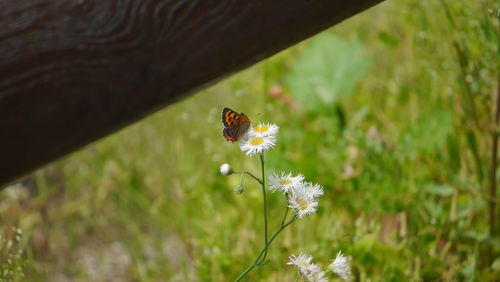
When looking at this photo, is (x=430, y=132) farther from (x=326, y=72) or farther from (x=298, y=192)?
(x=298, y=192)

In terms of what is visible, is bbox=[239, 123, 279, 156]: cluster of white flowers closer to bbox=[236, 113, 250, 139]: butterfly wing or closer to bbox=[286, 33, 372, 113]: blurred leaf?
bbox=[236, 113, 250, 139]: butterfly wing

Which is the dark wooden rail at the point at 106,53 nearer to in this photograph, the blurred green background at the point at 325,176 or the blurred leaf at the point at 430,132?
the blurred green background at the point at 325,176

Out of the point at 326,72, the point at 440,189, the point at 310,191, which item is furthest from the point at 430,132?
the point at 310,191

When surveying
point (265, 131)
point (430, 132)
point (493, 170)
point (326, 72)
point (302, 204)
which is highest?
point (326, 72)

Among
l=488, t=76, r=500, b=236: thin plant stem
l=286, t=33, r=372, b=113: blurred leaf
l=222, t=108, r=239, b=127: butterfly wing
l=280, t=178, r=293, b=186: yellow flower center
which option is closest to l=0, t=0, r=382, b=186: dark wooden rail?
l=222, t=108, r=239, b=127: butterfly wing

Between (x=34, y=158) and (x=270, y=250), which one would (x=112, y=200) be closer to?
(x=270, y=250)

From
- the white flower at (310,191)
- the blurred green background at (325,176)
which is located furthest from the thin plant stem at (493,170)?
the white flower at (310,191)

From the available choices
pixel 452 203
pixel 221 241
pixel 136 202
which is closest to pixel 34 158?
pixel 221 241
